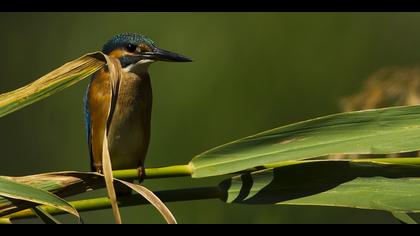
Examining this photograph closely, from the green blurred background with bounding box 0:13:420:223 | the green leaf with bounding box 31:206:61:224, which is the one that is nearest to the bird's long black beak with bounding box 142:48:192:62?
the green blurred background with bounding box 0:13:420:223

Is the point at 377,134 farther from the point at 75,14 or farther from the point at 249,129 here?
the point at 75,14

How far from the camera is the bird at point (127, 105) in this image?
2227 millimetres

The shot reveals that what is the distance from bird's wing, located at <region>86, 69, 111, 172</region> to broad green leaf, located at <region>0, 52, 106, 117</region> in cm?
84

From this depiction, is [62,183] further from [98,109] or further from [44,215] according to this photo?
[98,109]

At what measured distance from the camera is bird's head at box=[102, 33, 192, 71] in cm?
225

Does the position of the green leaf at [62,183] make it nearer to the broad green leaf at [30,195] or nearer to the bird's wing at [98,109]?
the broad green leaf at [30,195]

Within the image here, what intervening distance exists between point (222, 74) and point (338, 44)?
0.47 metres

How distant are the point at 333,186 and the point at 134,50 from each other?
1.11 metres

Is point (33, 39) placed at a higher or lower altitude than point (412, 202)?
higher

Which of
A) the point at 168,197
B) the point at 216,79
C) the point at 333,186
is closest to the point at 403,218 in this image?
the point at 333,186

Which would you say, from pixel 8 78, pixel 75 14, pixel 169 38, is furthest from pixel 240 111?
pixel 8 78

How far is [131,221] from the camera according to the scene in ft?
9.33

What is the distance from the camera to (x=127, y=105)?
2.24 meters

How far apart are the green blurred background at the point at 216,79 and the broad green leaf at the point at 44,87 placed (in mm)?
1417
